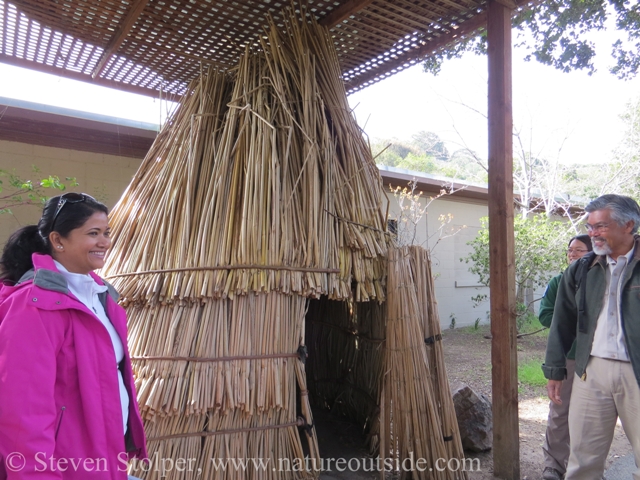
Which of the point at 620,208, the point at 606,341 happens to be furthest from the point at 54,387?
the point at 620,208

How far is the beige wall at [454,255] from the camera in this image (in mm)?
9172

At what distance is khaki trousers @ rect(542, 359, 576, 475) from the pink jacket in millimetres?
2862

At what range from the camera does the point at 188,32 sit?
146 inches

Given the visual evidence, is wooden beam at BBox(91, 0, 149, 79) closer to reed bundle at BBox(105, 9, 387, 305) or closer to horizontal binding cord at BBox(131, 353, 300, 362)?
reed bundle at BBox(105, 9, 387, 305)

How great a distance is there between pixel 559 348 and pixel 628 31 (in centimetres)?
381

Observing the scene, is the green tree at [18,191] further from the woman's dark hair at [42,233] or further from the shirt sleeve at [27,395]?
the shirt sleeve at [27,395]

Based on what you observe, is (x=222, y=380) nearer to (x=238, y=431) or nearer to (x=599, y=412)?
(x=238, y=431)

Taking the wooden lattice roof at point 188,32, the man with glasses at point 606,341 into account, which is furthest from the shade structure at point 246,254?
the man with glasses at point 606,341

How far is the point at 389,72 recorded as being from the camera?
441 cm

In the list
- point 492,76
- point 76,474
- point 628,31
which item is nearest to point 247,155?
point 492,76

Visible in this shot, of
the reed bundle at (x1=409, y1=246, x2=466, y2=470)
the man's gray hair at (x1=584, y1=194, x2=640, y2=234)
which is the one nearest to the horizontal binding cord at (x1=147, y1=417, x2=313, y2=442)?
the reed bundle at (x1=409, y1=246, x2=466, y2=470)

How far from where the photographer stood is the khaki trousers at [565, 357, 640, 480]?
229 centimetres

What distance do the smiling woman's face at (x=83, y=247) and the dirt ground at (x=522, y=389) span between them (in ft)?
9.36

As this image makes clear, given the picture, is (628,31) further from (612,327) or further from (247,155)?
(247,155)
